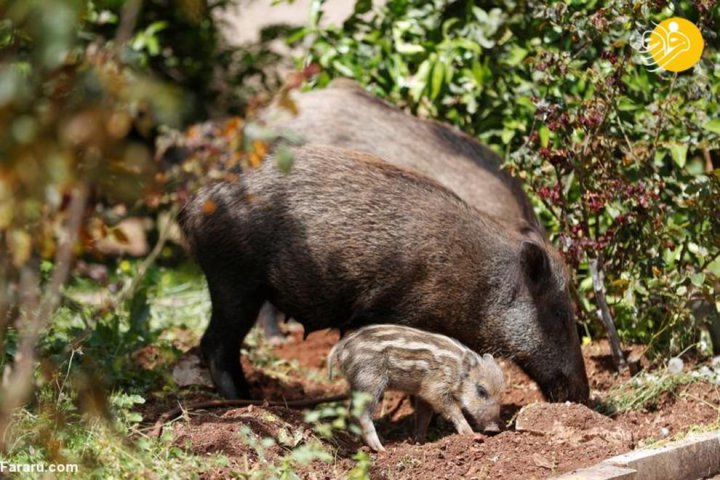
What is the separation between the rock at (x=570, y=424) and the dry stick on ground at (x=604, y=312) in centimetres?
88

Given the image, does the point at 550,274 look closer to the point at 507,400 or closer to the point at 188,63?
the point at 507,400

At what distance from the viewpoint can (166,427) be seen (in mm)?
4848

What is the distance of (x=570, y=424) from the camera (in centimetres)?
545

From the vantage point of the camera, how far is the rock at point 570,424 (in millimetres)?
5281

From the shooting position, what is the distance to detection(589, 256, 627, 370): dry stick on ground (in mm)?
6297

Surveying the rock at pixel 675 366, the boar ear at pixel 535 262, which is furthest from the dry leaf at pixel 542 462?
the rock at pixel 675 366

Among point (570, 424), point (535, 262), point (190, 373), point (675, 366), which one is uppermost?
point (535, 262)

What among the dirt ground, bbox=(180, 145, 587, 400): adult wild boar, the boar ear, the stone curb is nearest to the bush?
the boar ear

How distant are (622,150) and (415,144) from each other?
1490mm

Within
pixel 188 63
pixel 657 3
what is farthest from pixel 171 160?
pixel 657 3

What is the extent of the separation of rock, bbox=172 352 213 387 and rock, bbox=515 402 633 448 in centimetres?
183

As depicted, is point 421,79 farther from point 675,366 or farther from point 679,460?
point 679,460

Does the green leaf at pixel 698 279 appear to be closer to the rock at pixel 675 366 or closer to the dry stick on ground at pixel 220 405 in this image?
the rock at pixel 675 366

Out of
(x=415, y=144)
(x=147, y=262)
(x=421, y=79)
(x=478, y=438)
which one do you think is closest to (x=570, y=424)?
(x=478, y=438)
